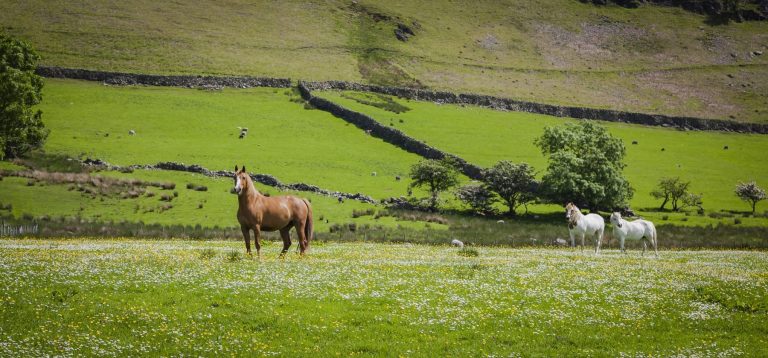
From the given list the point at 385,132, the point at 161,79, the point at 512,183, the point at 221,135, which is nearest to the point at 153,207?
the point at 221,135

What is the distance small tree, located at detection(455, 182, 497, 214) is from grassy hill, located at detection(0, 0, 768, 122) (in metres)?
58.7

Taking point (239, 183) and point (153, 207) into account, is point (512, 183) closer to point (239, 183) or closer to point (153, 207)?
point (153, 207)

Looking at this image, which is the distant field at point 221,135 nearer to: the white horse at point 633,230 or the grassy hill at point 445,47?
the grassy hill at point 445,47

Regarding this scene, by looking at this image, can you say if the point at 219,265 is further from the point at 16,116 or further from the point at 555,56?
the point at 555,56

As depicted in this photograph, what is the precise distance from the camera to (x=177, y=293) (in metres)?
19.8

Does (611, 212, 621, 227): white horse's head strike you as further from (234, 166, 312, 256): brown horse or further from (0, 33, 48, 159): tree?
(0, 33, 48, 159): tree

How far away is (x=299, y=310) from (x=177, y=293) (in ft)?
12.7

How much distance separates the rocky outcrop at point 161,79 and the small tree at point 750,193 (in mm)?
73516

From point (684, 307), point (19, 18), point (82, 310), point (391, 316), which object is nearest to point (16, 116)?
point (82, 310)

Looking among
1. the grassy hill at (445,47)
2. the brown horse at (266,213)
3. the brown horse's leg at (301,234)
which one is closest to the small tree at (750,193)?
the grassy hill at (445,47)

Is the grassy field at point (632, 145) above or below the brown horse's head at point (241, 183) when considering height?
above

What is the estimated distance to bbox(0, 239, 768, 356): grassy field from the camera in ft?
55.1

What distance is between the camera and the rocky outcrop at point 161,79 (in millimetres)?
106938

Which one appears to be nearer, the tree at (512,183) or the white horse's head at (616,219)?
the white horse's head at (616,219)
